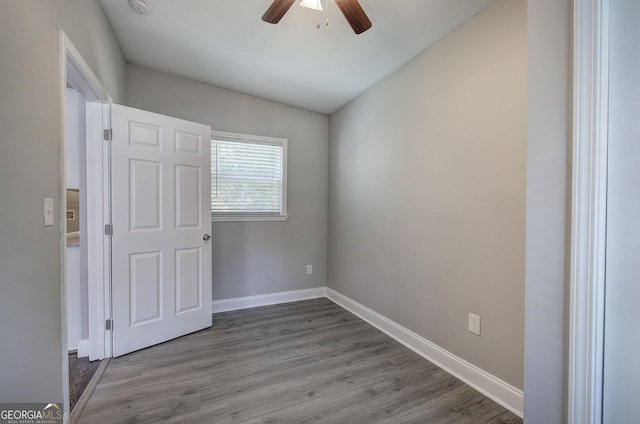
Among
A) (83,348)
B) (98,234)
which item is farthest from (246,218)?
(83,348)

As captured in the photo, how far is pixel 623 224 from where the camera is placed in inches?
30.5

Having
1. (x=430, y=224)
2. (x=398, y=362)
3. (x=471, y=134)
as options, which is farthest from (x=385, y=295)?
(x=471, y=134)

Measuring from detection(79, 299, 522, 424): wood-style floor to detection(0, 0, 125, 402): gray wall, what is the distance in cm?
55

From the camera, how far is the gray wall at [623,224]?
30.0 inches

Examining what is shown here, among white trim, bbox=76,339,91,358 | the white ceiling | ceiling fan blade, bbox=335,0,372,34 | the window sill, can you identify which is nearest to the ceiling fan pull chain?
the white ceiling

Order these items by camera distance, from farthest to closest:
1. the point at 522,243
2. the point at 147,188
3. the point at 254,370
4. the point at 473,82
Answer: the point at 147,188 → the point at 254,370 → the point at 473,82 → the point at 522,243

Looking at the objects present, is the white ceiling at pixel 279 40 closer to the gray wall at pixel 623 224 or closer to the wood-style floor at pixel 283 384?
the gray wall at pixel 623 224

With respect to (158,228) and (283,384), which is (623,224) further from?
(158,228)

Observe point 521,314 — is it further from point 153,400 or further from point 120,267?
point 120,267

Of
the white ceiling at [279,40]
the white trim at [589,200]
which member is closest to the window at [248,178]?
the white ceiling at [279,40]

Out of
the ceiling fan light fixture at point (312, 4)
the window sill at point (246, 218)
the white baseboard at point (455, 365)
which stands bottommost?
the white baseboard at point (455, 365)

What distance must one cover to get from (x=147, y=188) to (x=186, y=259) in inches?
28.6

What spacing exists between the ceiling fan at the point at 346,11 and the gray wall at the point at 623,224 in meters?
1.07

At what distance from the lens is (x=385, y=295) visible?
2.62 m
